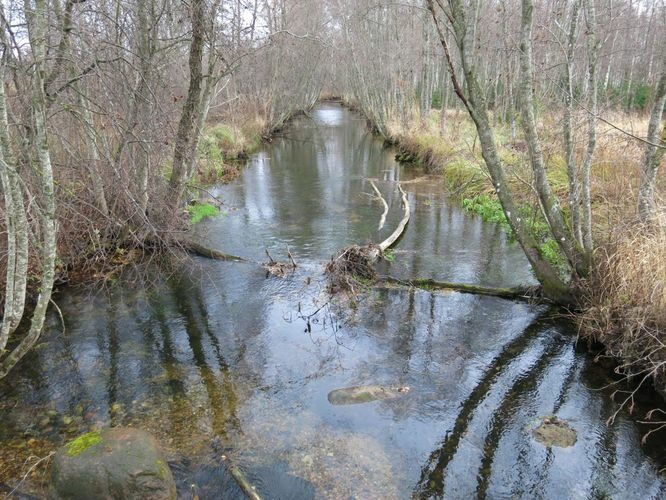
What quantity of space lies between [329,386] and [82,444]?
2664 mm

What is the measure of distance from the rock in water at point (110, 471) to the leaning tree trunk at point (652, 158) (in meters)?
6.47

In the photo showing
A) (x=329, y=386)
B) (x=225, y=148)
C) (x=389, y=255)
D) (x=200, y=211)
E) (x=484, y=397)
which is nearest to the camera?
(x=484, y=397)

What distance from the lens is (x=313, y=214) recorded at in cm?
1273

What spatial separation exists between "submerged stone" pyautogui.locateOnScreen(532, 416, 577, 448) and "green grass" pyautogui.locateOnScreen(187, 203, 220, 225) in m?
8.88

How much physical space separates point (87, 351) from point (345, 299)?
3780 millimetres

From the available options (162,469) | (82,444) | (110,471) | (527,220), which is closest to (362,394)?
(162,469)

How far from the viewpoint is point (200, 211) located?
12477 millimetres

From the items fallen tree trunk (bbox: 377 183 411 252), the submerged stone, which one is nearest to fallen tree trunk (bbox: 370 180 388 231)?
fallen tree trunk (bbox: 377 183 411 252)

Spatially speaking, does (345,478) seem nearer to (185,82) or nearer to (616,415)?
(616,415)

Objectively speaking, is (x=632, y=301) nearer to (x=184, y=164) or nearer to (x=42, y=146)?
(x=42, y=146)

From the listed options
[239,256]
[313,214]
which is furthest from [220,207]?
[239,256]

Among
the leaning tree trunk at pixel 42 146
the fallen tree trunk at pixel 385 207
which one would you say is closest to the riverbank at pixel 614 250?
the fallen tree trunk at pixel 385 207

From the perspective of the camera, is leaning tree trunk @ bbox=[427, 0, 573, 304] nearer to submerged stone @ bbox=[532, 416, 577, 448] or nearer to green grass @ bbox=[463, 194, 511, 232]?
submerged stone @ bbox=[532, 416, 577, 448]

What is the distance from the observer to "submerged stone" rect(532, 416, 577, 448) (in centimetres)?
494
